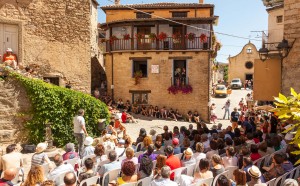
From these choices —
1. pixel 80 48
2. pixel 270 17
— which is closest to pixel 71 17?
pixel 80 48

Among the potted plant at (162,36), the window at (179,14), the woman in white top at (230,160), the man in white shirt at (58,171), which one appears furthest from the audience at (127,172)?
the window at (179,14)

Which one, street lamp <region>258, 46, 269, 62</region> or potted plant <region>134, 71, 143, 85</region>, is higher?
street lamp <region>258, 46, 269, 62</region>

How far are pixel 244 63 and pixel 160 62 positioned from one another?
3321 cm

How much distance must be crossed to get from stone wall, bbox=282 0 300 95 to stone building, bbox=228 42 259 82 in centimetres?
4224

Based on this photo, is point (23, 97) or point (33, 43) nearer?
point (23, 97)

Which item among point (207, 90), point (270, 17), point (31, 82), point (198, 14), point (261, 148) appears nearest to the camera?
point (261, 148)

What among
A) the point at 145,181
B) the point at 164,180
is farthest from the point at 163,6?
the point at 164,180

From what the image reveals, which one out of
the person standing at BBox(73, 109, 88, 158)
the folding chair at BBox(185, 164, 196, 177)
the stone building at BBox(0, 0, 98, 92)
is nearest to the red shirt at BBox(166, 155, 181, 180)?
the folding chair at BBox(185, 164, 196, 177)

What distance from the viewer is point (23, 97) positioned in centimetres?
1311

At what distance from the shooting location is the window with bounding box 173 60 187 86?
83.4ft

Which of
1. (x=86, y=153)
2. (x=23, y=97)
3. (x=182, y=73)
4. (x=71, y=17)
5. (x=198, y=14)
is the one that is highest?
(x=198, y=14)

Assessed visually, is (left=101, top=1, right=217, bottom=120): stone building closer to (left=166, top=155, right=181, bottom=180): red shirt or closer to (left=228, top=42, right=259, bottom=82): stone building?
(left=166, top=155, right=181, bottom=180): red shirt

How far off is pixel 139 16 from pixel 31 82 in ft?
57.9

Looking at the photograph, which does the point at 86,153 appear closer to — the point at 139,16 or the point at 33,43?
the point at 33,43
